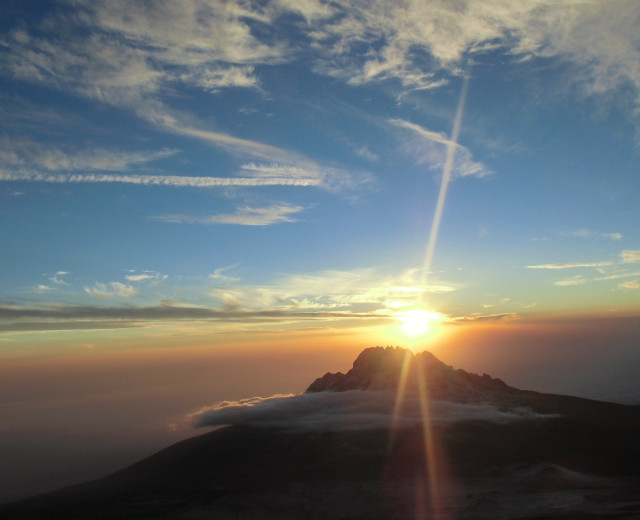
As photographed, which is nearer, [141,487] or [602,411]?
[141,487]

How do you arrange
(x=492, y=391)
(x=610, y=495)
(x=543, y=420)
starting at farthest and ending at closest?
(x=492, y=391)
(x=543, y=420)
(x=610, y=495)

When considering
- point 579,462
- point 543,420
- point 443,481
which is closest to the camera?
point 443,481

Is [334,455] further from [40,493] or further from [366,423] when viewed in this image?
[40,493]

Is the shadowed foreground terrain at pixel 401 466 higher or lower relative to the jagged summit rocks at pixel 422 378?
lower

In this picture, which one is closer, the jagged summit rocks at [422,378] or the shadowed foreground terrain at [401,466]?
the shadowed foreground terrain at [401,466]

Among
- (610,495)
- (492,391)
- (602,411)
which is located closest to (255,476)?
(610,495)
